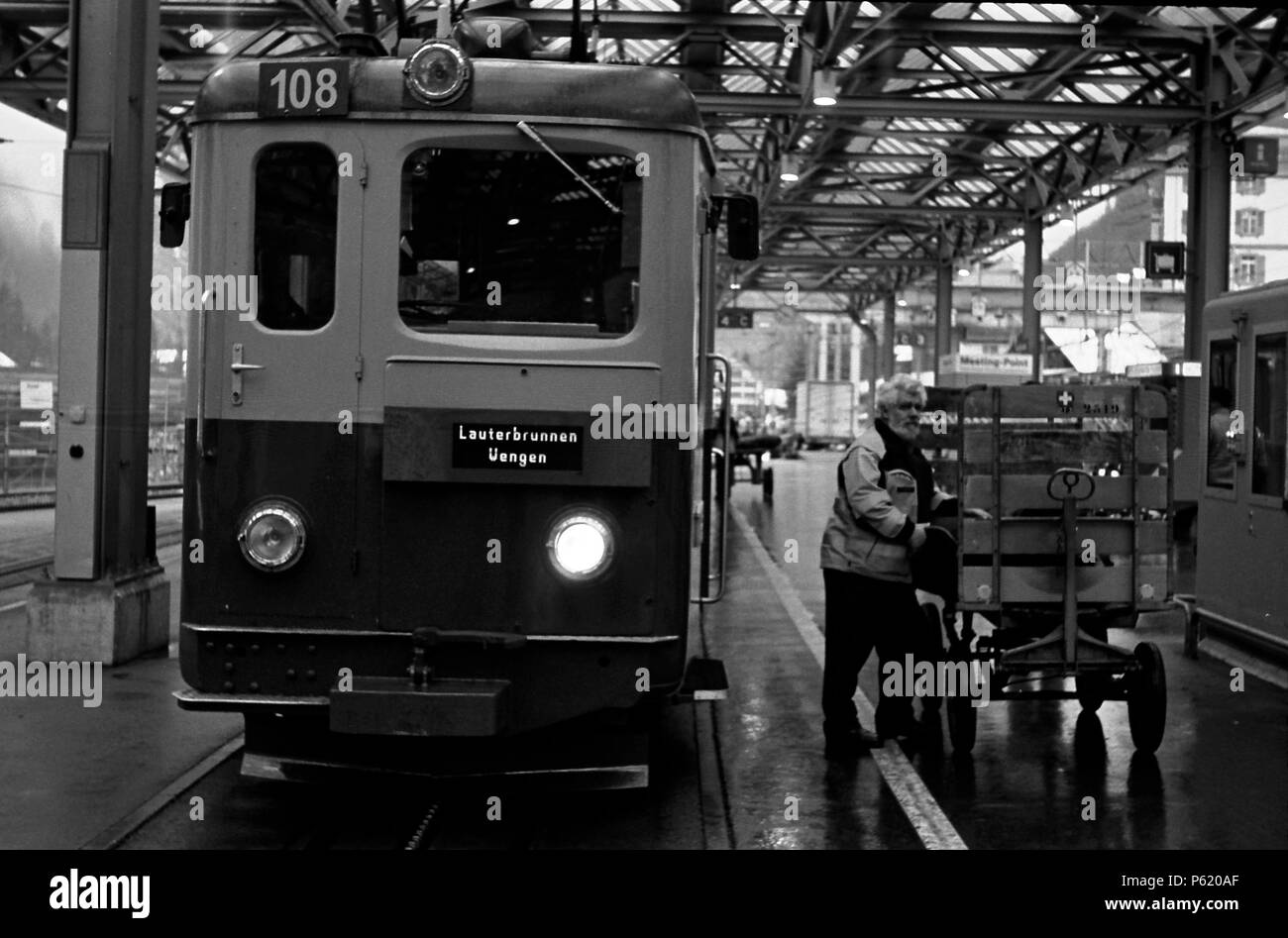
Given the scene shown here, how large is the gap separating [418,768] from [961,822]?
2.35m

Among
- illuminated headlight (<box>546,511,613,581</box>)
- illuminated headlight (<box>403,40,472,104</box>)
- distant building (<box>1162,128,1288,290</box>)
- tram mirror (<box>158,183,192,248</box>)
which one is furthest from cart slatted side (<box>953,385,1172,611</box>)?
distant building (<box>1162,128,1288,290</box>)

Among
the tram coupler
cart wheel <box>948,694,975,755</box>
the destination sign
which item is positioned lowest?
cart wheel <box>948,694,975,755</box>

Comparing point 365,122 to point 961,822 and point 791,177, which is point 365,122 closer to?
point 961,822

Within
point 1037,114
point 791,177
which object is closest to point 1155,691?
point 1037,114

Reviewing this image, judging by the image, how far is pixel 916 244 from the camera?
153 feet

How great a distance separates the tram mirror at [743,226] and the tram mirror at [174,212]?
2.26 metres

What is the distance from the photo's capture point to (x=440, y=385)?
6199 millimetres

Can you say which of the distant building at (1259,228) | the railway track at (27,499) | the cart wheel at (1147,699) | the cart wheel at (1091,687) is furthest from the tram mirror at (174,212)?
the distant building at (1259,228)

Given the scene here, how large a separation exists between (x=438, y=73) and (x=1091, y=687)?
4.68m

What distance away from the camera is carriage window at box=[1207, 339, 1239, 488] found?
11.1m

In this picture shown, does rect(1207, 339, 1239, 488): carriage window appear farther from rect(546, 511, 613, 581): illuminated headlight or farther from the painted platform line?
rect(546, 511, 613, 581): illuminated headlight

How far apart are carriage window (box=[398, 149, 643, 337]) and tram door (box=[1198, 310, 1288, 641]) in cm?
569

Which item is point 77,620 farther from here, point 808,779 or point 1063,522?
point 1063,522

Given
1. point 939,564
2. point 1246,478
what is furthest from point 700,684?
point 1246,478
